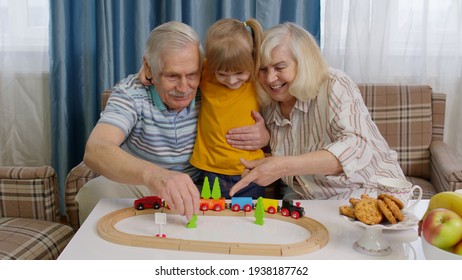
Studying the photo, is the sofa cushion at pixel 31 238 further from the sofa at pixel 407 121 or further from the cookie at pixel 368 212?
the sofa at pixel 407 121

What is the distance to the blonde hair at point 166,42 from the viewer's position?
1952 mm

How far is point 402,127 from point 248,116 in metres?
1.10

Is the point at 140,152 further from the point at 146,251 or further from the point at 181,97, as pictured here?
the point at 146,251

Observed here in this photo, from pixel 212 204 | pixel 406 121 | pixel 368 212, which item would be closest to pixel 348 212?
pixel 368 212

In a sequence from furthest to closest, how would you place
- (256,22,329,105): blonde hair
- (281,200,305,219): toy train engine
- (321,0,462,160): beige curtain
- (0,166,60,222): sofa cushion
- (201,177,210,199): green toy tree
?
(321,0,462,160): beige curtain
(0,166,60,222): sofa cushion
(256,22,329,105): blonde hair
(201,177,210,199): green toy tree
(281,200,305,219): toy train engine

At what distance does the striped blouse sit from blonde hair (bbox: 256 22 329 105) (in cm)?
5

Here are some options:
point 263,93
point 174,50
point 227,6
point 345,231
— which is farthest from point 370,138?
point 227,6

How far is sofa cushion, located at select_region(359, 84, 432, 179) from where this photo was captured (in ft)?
9.38

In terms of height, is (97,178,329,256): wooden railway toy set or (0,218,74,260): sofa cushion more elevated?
(97,178,329,256): wooden railway toy set

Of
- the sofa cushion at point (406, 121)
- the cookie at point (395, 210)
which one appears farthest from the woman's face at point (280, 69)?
the sofa cushion at point (406, 121)

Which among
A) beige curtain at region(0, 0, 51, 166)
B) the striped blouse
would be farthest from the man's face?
beige curtain at region(0, 0, 51, 166)

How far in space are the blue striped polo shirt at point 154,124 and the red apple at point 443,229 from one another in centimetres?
107

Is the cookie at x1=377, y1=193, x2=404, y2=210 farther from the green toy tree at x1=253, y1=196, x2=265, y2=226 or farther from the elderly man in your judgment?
the elderly man

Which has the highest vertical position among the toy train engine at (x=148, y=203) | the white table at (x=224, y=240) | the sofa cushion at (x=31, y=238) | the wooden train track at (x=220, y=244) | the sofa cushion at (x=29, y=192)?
the toy train engine at (x=148, y=203)
